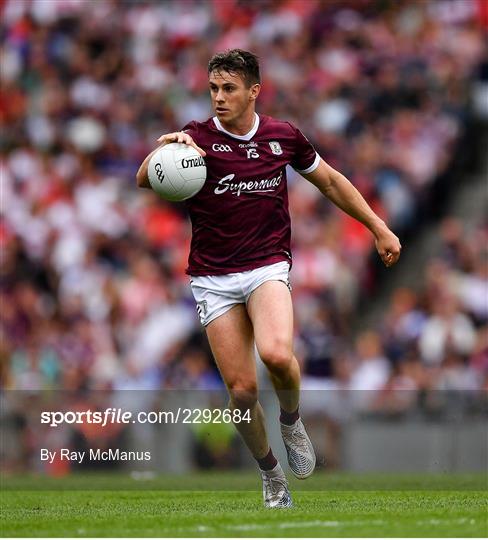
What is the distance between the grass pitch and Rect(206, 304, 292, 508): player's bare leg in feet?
0.58

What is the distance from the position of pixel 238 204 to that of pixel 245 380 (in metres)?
1.05

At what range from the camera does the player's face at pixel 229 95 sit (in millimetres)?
9016

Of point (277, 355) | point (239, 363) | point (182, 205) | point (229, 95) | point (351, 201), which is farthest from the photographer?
point (182, 205)

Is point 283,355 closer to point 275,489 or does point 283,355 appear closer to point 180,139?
point 275,489

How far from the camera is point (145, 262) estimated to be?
18.3 metres

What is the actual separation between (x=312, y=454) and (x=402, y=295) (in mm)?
8341

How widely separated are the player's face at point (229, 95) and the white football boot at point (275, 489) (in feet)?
7.01

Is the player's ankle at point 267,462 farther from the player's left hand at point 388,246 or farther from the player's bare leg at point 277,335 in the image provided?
the player's left hand at point 388,246

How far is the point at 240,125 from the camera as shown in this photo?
9148 millimetres

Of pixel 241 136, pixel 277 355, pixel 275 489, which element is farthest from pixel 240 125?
pixel 275 489

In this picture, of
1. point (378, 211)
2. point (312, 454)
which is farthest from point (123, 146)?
point (312, 454)

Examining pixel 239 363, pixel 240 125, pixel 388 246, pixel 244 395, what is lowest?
pixel 244 395

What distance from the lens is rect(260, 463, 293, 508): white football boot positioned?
30.0 ft

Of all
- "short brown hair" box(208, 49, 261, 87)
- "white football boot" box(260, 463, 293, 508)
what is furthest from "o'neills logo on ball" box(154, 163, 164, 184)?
"white football boot" box(260, 463, 293, 508)
